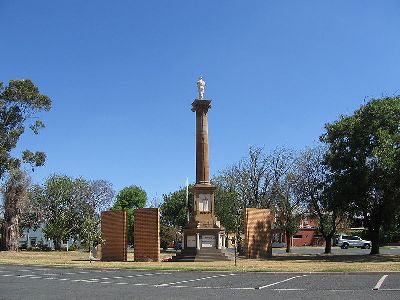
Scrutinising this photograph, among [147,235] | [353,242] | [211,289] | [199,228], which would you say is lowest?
[353,242]

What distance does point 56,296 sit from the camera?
14.4 m

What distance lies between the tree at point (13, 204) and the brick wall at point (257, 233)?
27.2 m

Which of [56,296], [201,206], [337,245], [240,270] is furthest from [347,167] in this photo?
[337,245]

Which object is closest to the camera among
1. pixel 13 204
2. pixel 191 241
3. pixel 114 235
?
pixel 191 241

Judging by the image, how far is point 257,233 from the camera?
3869 cm

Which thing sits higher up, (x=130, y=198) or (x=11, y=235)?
(x=130, y=198)

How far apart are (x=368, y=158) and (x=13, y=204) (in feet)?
119

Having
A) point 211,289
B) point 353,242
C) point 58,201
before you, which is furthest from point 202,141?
point 353,242

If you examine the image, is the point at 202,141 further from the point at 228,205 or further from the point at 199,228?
the point at 228,205

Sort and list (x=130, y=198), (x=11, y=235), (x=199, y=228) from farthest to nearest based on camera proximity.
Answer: (x=130, y=198), (x=11, y=235), (x=199, y=228)

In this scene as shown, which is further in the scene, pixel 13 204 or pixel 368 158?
pixel 13 204

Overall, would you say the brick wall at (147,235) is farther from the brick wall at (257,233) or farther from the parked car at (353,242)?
the parked car at (353,242)

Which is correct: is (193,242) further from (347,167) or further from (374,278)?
(374,278)

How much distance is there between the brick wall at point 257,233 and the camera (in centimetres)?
3791
